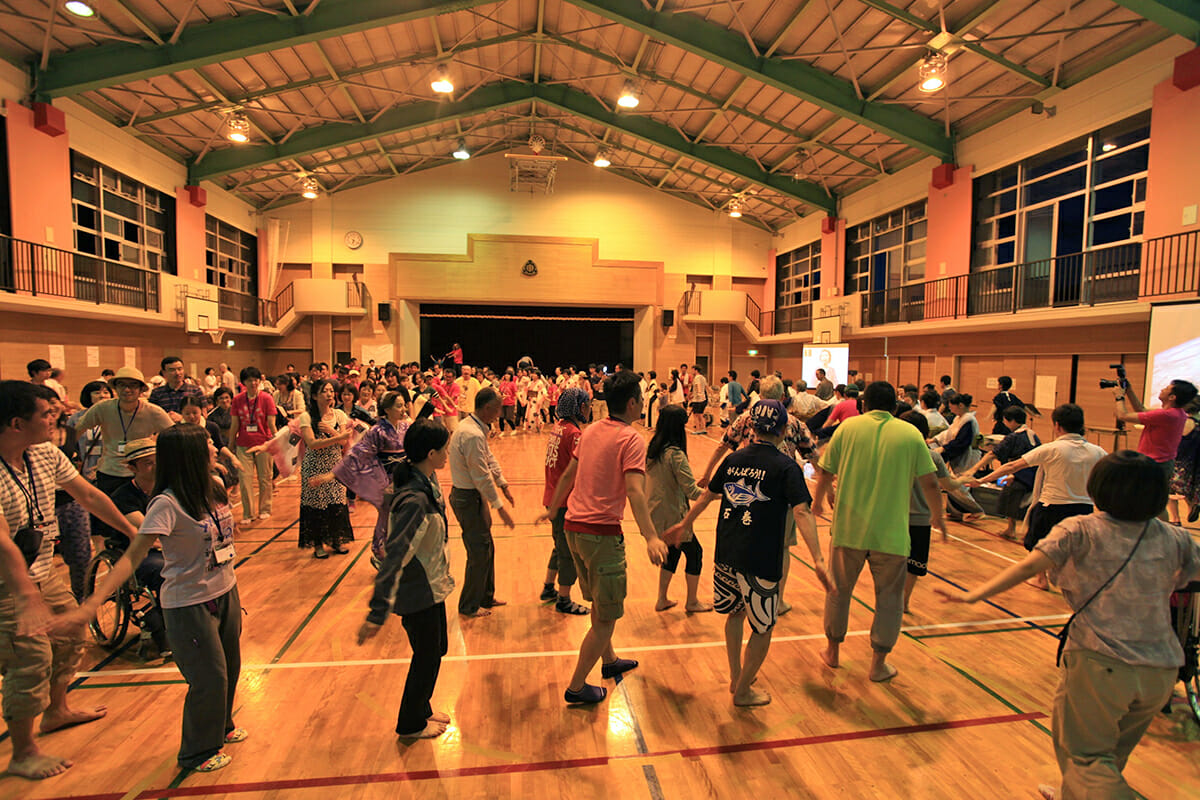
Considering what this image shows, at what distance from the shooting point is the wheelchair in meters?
3.54

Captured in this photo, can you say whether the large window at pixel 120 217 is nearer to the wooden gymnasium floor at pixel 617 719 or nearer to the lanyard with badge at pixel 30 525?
the wooden gymnasium floor at pixel 617 719

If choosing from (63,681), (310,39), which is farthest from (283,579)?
(310,39)

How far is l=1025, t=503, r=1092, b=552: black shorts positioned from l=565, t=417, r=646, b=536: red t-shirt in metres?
3.03

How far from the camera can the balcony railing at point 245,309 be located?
16516mm

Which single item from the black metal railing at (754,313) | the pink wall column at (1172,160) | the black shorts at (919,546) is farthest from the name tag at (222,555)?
the black metal railing at (754,313)

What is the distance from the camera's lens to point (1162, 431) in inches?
197

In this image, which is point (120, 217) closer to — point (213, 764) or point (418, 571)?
point (213, 764)

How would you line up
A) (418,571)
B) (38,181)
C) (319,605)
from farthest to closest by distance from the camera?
1. (38,181)
2. (319,605)
3. (418,571)

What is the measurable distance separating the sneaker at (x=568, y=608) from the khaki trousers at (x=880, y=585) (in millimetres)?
1813

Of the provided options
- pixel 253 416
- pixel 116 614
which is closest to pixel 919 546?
pixel 116 614

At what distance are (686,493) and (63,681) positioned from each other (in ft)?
11.7

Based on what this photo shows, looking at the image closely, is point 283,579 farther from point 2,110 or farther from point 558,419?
point 2,110

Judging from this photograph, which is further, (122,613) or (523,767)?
(122,613)

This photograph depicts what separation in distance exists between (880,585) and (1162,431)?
3.83m
